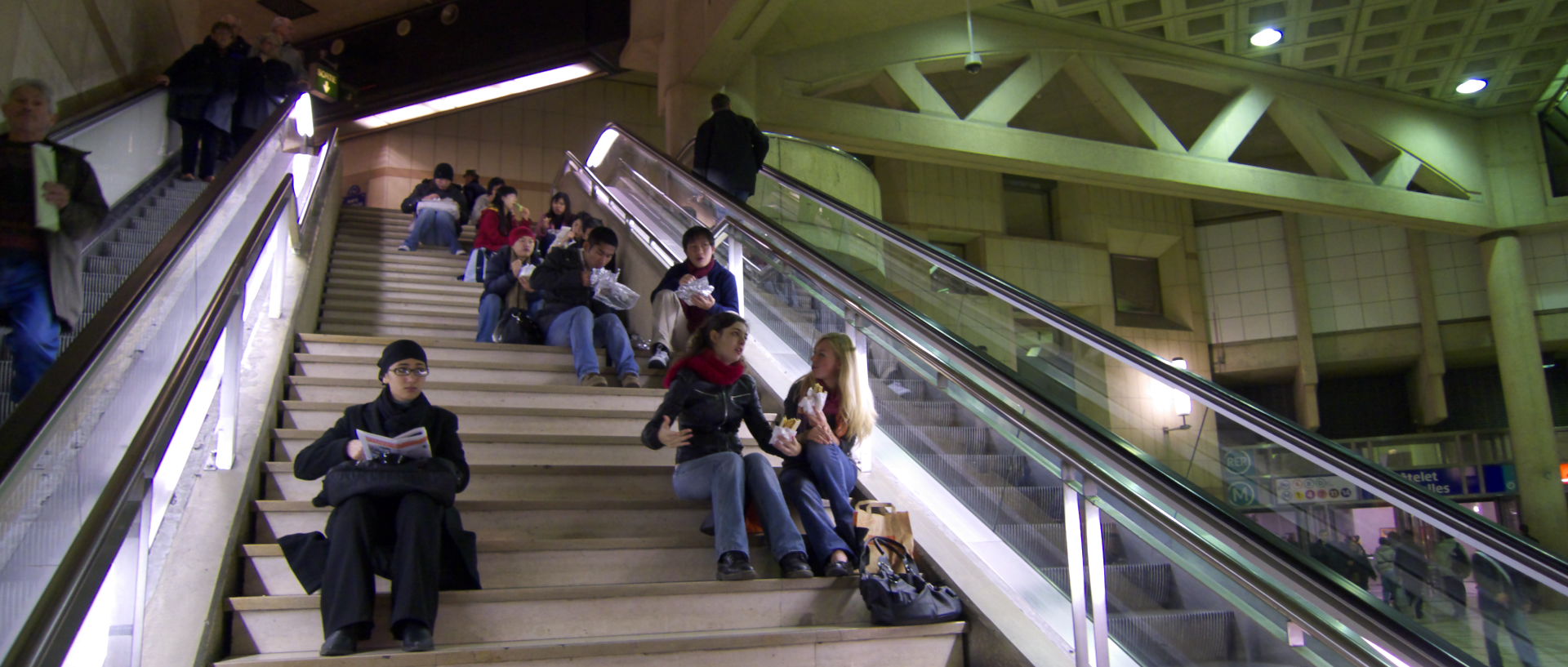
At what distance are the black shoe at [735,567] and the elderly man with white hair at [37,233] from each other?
2322mm

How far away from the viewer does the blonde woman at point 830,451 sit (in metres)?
3.61

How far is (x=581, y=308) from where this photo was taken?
5.54 meters

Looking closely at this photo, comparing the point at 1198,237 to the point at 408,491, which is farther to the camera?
the point at 1198,237

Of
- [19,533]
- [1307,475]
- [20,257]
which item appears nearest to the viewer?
[19,533]

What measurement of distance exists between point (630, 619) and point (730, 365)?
1121 millimetres

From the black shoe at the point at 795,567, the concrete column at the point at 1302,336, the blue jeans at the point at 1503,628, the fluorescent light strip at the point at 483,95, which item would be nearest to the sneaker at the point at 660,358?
the black shoe at the point at 795,567

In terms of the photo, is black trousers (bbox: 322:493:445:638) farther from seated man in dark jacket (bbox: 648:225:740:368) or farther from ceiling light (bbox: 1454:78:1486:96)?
ceiling light (bbox: 1454:78:1486:96)

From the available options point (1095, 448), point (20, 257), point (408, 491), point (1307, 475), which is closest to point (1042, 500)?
point (1095, 448)

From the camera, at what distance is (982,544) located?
3.52m

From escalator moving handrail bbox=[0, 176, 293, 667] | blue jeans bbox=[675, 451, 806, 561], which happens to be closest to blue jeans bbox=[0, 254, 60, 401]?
escalator moving handrail bbox=[0, 176, 293, 667]

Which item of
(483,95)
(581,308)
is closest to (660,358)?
(581,308)

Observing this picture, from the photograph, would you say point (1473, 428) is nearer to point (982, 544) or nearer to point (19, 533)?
point (982, 544)

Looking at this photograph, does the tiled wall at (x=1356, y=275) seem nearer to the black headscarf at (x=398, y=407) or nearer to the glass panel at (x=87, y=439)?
the black headscarf at (x=398, y=407)

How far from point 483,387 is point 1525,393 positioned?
1272 cm
